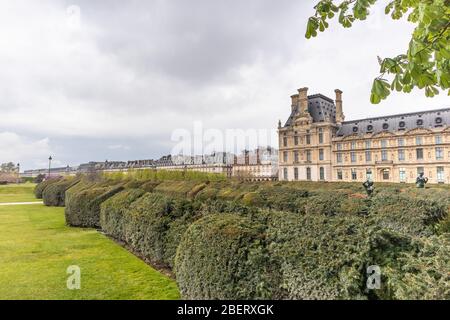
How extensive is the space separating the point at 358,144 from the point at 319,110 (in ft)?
38.5

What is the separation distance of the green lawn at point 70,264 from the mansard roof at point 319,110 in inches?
2282

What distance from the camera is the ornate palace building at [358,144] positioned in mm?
47969

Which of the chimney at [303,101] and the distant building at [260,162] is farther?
the distant building at [260,162]

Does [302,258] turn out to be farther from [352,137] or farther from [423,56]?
[352,137]

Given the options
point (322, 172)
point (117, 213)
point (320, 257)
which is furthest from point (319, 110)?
point (320, 257)

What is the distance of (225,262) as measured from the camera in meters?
4.06

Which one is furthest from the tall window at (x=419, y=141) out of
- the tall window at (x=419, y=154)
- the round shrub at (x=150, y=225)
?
the round shrub at (x=150, y=225)

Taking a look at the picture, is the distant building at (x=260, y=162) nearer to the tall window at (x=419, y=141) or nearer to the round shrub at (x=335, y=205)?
the tall window at (x=419, y=141)

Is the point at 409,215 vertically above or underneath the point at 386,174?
underneath

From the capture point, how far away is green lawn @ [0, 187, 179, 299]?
5.62m

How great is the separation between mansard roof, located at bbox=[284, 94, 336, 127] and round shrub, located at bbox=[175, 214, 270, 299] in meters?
60.2

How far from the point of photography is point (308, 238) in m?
3.77

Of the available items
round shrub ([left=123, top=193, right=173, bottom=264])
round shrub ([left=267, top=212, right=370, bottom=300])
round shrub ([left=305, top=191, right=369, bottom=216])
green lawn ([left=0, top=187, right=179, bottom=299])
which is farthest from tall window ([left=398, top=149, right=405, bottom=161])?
round shrub ([left=267, top=212, right=370, bottom=300])
